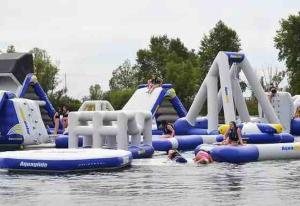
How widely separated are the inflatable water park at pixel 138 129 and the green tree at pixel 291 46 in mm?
17241

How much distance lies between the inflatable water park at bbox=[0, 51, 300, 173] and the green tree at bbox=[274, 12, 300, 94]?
17.2 metres

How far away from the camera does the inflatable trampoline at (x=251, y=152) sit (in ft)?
58.2

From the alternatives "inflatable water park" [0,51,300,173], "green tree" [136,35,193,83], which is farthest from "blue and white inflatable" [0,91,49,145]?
"green tree" [136,35,193,83]

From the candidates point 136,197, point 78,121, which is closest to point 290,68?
point 78,121

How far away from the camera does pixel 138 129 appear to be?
19344 mm

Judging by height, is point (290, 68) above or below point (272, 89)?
above

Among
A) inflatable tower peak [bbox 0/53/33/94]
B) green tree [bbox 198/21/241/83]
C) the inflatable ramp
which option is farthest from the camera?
green tree [bbox 198/21/241/83]

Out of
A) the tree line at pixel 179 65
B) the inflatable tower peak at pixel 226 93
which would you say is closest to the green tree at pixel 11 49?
the tree line at pixel 179 65

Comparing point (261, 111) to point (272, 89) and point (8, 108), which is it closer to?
point (272, 89)

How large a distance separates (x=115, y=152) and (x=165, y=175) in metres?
2.02

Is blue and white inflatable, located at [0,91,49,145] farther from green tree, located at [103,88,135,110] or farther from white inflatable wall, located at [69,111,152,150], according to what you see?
green tree, located at [103,88,135,110]

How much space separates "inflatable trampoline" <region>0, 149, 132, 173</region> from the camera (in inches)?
591

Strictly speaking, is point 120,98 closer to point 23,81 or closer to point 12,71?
point 23,81

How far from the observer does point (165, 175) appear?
14531 millimetres
